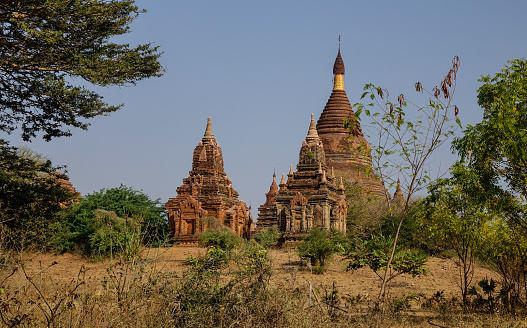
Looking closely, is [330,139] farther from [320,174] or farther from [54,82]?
[54,82]

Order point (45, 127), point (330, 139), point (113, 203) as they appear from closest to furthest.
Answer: point (45, 127) < point (113, 203) < point (330, 139)

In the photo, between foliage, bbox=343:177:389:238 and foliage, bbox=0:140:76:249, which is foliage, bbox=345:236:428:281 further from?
foliage, bbox=343:177:389:238

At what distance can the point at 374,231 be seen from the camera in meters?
32.9

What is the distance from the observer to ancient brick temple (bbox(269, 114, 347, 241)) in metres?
29.5

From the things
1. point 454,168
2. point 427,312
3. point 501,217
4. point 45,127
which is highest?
point 45,127

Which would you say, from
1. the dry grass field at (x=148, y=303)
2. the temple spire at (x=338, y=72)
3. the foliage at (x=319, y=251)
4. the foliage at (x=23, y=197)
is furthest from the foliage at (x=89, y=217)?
the temple spire at (x=338, y=72)

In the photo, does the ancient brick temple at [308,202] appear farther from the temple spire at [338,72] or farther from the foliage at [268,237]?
the temple spire at [338,72]

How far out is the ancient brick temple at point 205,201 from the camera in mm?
29000

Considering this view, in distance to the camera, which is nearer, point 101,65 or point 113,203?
point 101,65

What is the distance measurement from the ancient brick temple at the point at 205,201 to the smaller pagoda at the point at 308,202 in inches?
90.6

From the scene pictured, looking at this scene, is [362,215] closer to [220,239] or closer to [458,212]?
[220,239]

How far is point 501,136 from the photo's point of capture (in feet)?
32.5

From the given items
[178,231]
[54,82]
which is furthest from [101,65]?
[178,231]

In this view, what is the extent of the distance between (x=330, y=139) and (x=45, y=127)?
34861 millimetres
